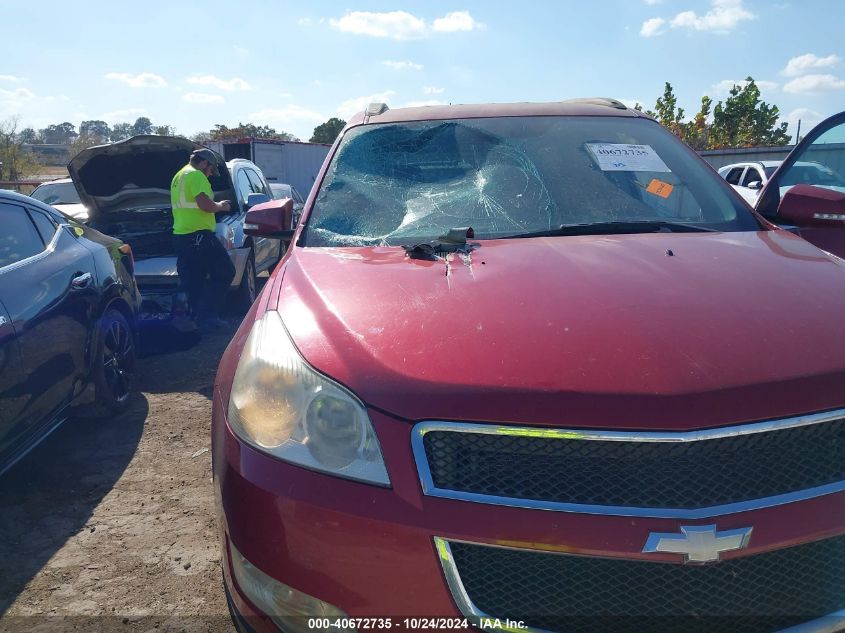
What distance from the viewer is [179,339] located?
681 cm

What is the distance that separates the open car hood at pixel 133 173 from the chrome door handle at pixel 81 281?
3.38 metres

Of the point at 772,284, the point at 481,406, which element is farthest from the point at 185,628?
the point at 772,284

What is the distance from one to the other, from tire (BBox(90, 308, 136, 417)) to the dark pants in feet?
5.63

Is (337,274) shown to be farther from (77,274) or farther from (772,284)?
(77,274)

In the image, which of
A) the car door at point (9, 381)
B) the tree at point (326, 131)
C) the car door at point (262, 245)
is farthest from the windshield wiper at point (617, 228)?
the tree at point (326, 131)

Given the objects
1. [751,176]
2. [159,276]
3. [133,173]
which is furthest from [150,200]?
[751,176]

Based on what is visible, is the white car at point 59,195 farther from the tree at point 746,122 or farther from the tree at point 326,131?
the tree at point 326,131

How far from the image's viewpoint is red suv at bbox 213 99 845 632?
1426mm

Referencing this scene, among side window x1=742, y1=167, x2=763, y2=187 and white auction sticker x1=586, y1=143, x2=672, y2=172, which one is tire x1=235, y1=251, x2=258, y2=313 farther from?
side window x1=742, y1=167, x2=763, y2=187

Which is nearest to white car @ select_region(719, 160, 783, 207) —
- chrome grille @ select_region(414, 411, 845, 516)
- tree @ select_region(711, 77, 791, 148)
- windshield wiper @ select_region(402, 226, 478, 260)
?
windshield wiper @ select_region(402, 226, 478, 260)

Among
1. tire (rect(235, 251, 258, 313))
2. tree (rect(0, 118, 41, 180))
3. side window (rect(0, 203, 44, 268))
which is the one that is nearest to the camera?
side window (rect(0, 203, 44, 268))

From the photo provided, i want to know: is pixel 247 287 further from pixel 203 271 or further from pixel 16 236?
pixel 16 236

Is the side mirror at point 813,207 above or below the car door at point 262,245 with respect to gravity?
above

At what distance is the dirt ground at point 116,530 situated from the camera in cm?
252
